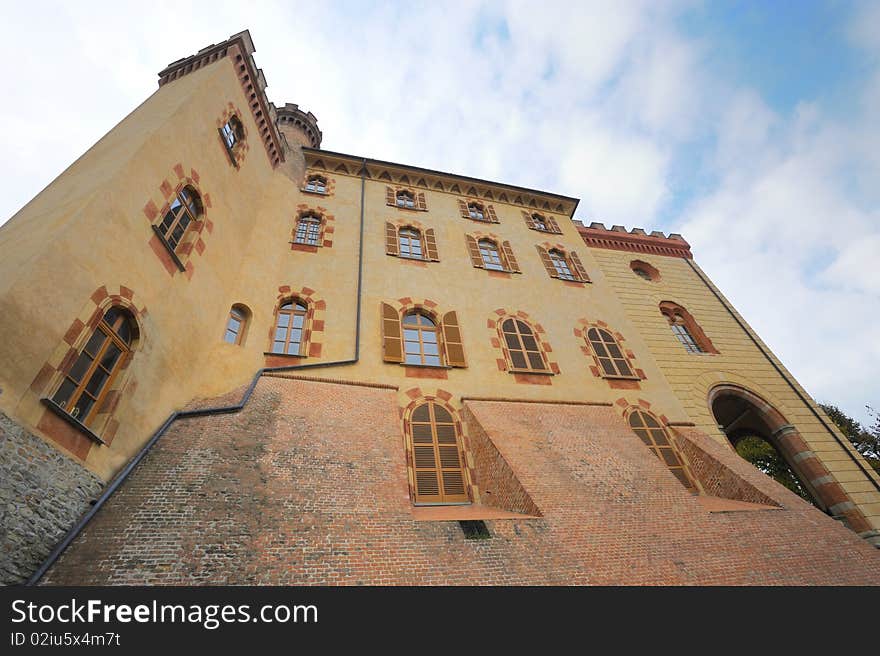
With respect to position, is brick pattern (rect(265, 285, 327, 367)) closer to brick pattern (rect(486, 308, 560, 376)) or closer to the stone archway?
brick pattern (rect(486, 308, 560, 376))

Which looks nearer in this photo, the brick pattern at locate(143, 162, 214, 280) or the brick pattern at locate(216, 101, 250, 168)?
the brick pattern at locate(143, 162, 214, 280)

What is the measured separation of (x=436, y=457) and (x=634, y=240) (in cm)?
1397

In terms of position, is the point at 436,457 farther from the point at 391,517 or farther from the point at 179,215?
the point at 179,215

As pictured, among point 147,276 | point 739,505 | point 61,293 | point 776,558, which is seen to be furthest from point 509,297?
point 61,293

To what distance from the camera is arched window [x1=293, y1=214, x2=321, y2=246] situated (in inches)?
476

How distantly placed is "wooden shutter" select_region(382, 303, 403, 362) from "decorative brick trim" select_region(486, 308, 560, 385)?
101 inches

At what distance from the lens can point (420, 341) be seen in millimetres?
10453

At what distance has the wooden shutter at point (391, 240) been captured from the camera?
41.6 ft

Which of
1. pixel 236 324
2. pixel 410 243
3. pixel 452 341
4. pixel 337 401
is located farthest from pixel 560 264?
pixel 236 324

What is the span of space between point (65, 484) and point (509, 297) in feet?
34.6

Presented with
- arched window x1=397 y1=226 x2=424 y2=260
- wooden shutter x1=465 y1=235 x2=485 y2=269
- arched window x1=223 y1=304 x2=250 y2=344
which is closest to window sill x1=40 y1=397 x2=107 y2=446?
arched window x1=223 y1=304 x2=250 y2=344

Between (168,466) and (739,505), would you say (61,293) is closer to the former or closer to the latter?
(168,466)

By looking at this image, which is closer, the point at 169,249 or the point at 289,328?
the point at 169,249

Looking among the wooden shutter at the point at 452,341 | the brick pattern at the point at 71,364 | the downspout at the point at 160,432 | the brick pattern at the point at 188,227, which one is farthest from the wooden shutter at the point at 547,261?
the brick pattern at the point at 71,364
